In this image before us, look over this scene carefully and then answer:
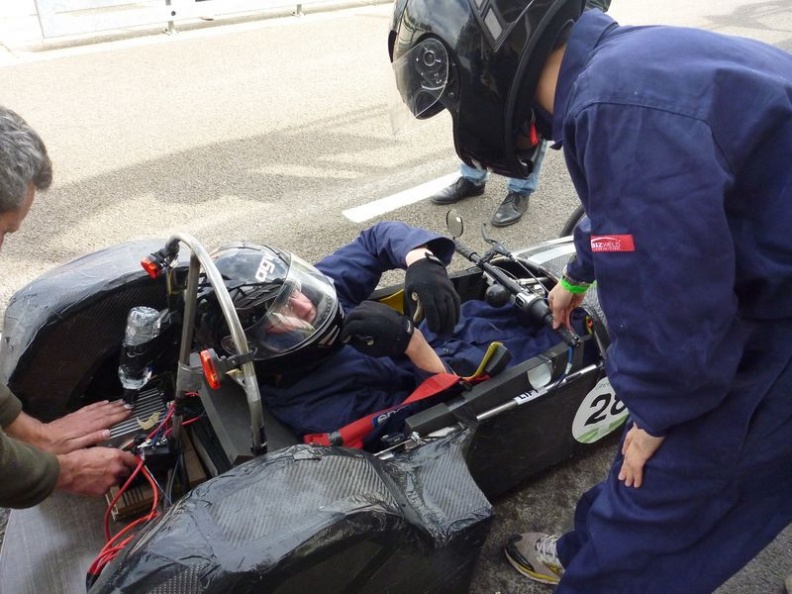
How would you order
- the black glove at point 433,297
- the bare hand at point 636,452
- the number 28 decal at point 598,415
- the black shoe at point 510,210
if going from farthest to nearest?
1. the black shoe at point 510,210
2. the number 28 decal at point 598,415
3. the black glove at point 433,297
4. the bare hand at point 636,452

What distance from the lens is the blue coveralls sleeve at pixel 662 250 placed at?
3.68 feet

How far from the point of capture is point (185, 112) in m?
5.69

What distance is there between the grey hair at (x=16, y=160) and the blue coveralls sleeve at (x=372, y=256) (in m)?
0.98

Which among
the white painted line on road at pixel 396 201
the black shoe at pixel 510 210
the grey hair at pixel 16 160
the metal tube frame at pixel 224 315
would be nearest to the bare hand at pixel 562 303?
the metal tube frame at pixel 224 315

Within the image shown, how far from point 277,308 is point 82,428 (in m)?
0.70

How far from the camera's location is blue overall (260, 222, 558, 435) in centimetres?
205

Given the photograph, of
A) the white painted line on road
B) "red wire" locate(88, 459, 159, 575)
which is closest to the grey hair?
"red wire" locate(88, 459, 159, 575)

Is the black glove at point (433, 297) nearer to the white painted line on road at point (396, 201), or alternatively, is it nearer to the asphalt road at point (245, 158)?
the asphalt road at point (245, 158)

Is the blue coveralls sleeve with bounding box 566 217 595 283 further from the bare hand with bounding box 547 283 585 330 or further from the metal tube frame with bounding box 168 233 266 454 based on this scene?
the metal tube frame with bounding box 168 233 266 454

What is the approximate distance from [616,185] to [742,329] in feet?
1.50

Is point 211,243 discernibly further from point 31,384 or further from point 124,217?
point 31,384

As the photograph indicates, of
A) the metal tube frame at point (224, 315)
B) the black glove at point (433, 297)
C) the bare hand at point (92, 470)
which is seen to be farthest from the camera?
the black glove at point (433, 297)

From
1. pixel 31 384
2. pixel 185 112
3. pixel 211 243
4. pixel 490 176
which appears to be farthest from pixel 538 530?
pixel 185 112

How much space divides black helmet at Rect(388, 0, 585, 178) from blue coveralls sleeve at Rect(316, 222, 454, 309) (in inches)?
25.4
